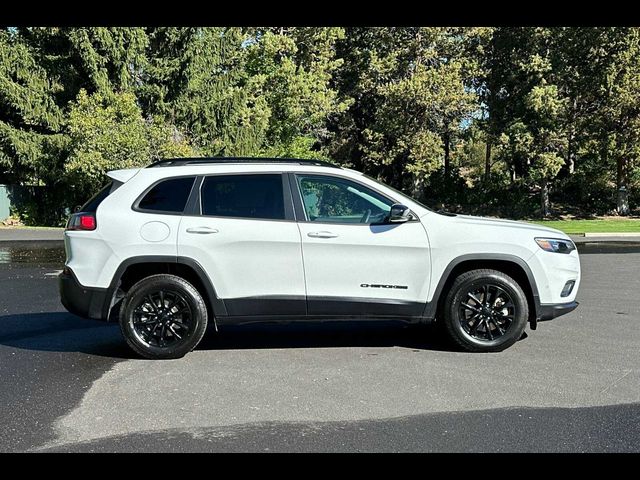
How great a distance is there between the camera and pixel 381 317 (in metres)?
5.98

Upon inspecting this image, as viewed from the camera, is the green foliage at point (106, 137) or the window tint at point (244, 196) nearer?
the window tint at point (244, 196)

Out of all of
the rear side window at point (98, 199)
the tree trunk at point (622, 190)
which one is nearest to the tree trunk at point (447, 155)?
the tree trunk at point (622, 190)

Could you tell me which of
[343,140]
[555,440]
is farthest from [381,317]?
[343,140]

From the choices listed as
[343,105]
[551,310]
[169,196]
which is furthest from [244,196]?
[343,105]

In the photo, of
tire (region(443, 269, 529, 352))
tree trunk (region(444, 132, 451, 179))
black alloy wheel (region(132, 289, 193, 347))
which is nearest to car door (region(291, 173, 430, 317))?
tire (region(443, 269, 529, 352))

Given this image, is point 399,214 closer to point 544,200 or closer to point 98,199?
point 98,199

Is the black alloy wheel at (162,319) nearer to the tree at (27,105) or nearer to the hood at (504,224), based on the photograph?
the hood at (504,224)

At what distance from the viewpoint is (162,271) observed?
600 cm

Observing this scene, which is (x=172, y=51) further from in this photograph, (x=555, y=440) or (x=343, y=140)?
(x=555, y=440)

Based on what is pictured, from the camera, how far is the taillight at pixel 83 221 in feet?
19.3

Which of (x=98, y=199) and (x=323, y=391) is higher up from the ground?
(x=98, y=199)

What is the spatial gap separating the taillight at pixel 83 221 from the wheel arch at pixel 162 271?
48 centimetres

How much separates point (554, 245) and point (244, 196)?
9.90 ft
